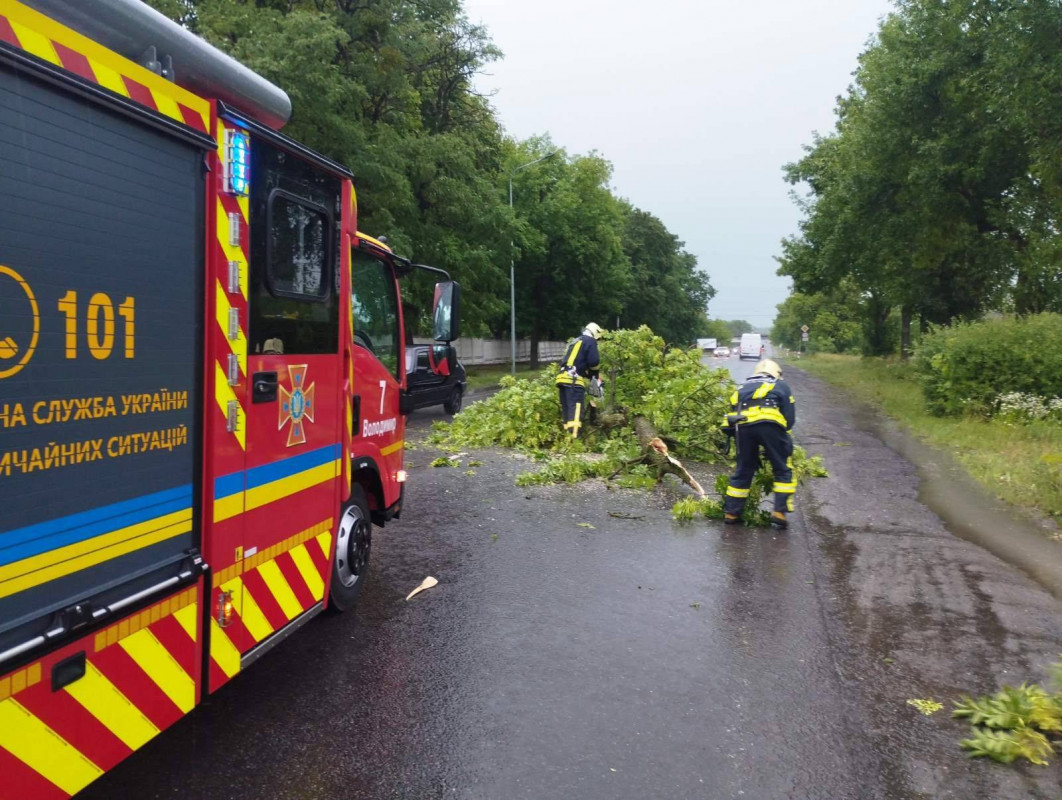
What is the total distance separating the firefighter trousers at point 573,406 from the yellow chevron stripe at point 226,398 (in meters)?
8.28

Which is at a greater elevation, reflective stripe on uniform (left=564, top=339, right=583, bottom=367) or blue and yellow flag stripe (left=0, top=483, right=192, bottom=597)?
reflective stripe on uniform (left=564, top=339, right=583, bottom=367)

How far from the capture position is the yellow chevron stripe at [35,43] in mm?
2064

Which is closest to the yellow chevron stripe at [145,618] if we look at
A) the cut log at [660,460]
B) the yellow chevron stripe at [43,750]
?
the yellow chevron stripe at [43,750]

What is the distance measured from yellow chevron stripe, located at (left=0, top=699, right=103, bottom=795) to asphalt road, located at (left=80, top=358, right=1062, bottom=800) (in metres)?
0.71

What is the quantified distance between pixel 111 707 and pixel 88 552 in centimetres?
55

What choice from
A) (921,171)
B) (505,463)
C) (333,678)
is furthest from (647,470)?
(921,171)

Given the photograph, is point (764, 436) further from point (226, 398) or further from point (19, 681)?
point (19, 681)

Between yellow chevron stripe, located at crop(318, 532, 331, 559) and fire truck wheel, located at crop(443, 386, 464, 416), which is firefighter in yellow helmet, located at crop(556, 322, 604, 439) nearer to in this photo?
fire truck wheel, located at crop(443, 386, 464, 416)

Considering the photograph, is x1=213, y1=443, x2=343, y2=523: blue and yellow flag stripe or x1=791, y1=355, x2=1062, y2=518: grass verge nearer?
x1=213, y1=443, x2=343, y2=523: blue and yellow flag stripe

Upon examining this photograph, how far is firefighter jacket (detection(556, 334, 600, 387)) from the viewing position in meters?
11.1

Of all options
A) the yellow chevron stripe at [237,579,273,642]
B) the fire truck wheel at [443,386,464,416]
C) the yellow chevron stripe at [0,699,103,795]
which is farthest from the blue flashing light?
the fire truck wheel at [443,386,464,416]

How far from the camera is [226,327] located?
305cm

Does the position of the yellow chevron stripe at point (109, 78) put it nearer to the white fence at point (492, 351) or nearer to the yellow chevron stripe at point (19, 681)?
the yellow chevron stripe at point (19, 681)

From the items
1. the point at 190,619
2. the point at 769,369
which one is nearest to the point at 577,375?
the point at 769,369
